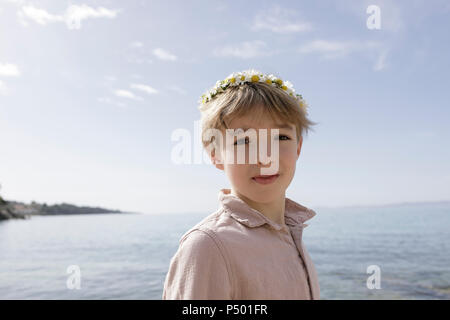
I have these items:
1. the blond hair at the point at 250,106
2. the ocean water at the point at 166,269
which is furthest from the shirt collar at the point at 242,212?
the ocean water at the point at 166,269

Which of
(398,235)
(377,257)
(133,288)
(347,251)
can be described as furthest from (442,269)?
(398,235)

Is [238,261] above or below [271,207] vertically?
below

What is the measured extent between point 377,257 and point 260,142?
17.5m

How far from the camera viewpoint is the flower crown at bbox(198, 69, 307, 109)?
1994mm

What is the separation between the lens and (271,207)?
6.04ft

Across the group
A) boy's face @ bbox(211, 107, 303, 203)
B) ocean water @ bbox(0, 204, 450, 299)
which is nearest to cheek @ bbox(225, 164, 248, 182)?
boy's face @ bbox(211, 107, 303, 203)

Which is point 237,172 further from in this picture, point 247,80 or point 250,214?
point 247,80

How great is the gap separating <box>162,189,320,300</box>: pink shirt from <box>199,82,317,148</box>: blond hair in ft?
1.22

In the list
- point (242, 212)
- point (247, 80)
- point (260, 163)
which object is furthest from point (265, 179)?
point (247, 80)

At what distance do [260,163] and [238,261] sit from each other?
461 millimetres

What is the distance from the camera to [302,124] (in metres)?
2.03

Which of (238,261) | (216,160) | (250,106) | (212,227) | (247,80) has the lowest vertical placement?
(238,261)

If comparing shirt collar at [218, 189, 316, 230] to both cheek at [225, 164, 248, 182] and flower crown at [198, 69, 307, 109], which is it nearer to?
cheek at [225, 164, 248, 182]
